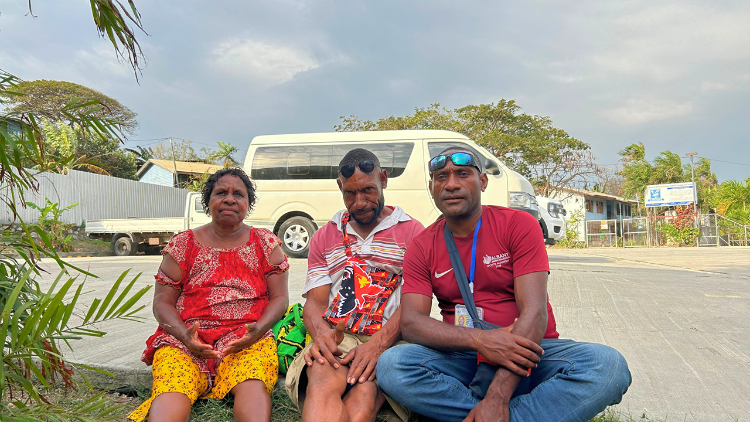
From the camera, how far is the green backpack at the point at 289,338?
252 cm

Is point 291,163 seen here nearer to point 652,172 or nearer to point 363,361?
point 363,361

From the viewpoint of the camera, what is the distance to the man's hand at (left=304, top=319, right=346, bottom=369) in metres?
2.16

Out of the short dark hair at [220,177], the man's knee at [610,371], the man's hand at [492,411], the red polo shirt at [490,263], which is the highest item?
the short dark hair at [220,177]

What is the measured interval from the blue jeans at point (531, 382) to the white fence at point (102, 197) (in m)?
15.8

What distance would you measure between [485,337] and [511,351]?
0.12 m

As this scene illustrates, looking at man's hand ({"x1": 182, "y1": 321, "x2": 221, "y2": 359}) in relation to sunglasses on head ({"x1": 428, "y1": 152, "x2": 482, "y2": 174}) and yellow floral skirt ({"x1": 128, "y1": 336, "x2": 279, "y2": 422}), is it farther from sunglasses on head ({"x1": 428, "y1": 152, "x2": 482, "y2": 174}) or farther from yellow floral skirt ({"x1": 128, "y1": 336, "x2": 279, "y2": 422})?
sunglasses on head ({"x1": 428, "y1": 152, "x2": 482, "y2": 174})

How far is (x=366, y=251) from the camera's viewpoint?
2.48 meters

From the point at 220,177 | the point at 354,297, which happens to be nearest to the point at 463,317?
the point at 354,297

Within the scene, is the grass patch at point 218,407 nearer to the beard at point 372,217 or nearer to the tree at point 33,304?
the tree at point 33,304

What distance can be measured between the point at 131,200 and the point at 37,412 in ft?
67.5

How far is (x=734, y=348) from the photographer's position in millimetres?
3281

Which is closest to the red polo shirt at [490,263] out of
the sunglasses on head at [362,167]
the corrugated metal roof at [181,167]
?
the sunglasses on head at [362,167]

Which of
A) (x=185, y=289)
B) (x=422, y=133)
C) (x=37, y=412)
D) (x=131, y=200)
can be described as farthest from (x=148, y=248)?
(x=37, y=412)

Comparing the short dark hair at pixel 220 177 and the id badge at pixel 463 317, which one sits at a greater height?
the short dark hair at pixel 220 177
